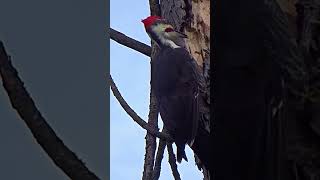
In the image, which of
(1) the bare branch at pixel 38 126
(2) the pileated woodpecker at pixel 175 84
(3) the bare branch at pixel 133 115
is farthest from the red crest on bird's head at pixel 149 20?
(1) the bare branch at pixel 38 126

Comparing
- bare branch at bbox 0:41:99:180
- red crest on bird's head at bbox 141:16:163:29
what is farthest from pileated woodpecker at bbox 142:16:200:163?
bare branch at bbox 0:41:99:180

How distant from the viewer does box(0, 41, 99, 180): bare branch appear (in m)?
0.35

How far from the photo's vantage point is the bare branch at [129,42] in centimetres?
108

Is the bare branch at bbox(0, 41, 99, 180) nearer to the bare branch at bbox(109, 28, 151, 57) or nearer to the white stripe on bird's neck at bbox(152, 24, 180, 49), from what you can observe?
the white stripe on bird's neck at bbox(152, 24, 180, 49)

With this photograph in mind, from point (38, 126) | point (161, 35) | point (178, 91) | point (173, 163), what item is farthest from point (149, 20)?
point (38, 126)

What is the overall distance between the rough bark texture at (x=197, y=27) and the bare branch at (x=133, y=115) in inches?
4.0

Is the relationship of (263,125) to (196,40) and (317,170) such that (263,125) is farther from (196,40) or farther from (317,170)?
(196,40)

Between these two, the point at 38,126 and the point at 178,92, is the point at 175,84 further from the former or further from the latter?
the point at 38,126

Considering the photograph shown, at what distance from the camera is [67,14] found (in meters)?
0.86

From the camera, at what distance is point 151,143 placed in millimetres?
974

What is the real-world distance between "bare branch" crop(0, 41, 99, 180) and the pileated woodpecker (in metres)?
0.53

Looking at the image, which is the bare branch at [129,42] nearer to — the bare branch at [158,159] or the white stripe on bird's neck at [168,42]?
the white stripe on bird's neck at [168,42]

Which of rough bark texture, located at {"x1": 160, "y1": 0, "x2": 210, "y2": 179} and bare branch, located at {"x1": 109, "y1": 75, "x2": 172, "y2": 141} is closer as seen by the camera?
rough bark texture, located at {"x1": 160, "y1": 0, "x2": 210, "y2": 179}

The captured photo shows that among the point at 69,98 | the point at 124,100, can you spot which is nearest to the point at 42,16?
the point at 69,98
